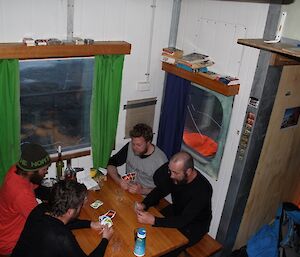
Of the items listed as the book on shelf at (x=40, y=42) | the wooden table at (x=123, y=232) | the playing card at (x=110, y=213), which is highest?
the book on shelf at (x=40, y=42)

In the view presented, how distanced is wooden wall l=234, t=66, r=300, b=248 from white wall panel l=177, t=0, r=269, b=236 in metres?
0.38

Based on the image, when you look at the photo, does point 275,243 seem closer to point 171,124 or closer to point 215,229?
point 215,229

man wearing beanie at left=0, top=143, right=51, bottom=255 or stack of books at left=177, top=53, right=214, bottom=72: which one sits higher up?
stack of books at left=177, top=53, right=214, bottom=72

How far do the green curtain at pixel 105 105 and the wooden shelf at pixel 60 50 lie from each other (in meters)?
0.13

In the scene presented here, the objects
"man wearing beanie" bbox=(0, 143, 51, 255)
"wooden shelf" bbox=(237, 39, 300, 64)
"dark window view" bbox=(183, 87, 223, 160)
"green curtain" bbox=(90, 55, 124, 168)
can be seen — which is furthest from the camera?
"dark window view" bbox=(183, 87, 223, 160)

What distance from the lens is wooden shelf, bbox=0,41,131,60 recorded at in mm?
3463

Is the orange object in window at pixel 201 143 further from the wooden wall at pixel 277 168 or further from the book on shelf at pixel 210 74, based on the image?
the book on shelf at pixel 210 74

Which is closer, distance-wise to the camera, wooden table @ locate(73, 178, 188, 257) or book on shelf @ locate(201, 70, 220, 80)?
wooden table @ locate(73, 178, 188, 257)

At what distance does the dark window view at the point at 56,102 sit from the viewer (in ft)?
13.2

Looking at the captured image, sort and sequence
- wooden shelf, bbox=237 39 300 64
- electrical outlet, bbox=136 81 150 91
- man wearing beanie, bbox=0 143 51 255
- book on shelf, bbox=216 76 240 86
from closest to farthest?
1. wooden shelf, bbox=237 39 300 64
2. man wearing beanie, bbox=0 143 51 255
3. book on shelf, bbox=216 76 240 86
4. electrical outlet, bbox=136 81 150 91

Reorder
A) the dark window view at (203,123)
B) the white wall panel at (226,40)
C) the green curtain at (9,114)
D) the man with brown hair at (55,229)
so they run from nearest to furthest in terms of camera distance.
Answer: the man with brown hair at (55,229), the green curtain at (9,114), the white wall panel at (226,40), the dark window view at (203,123)

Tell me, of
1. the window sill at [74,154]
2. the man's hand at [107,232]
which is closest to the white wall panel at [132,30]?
the window sill at [74,154]

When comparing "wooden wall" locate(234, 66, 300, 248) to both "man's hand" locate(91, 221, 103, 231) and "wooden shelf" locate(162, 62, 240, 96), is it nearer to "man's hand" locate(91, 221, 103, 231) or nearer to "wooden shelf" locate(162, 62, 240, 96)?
"wooden shelf" locate(162, 62, 240, 96)

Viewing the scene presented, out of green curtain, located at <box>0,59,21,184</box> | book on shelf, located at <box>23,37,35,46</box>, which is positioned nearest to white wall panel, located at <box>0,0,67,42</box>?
book on shelf, located at <box>23,37,35,46</box>
